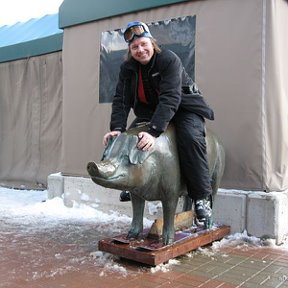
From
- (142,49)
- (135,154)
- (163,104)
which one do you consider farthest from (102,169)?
(142,49)

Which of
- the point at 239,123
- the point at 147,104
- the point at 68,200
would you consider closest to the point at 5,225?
the point at 68,200

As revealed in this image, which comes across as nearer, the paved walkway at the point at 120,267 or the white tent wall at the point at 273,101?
the paved walkway at the point at 120,267

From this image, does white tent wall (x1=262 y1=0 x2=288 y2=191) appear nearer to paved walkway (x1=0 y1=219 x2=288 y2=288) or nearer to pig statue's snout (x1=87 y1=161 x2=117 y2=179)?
paved walkway (x1=0 y1=219 x2=288 y2=288)

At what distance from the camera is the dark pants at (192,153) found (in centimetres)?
386

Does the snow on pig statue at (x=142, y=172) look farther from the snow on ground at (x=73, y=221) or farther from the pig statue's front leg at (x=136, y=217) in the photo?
the snow on ground at (x=73, y=221)

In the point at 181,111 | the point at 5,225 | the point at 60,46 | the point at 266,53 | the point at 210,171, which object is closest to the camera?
the point at 181,111

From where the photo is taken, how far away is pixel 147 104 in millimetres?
4113

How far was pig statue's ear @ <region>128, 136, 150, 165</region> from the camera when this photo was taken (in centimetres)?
352

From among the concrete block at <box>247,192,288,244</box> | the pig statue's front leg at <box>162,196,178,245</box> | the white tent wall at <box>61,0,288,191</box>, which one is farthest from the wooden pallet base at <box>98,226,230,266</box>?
the white tent wall at <box>61,0,288,191</box>

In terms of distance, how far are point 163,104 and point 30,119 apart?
4.72 metres

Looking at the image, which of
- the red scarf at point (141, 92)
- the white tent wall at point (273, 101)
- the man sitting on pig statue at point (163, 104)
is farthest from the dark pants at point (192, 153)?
the white tent wall at point (273, 101)

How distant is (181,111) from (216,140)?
713 mm

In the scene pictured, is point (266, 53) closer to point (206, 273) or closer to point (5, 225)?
point (206, 273)

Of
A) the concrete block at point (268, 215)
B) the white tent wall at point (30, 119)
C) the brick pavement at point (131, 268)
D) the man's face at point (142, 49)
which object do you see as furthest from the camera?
the white tent wall at point (30, 119)
